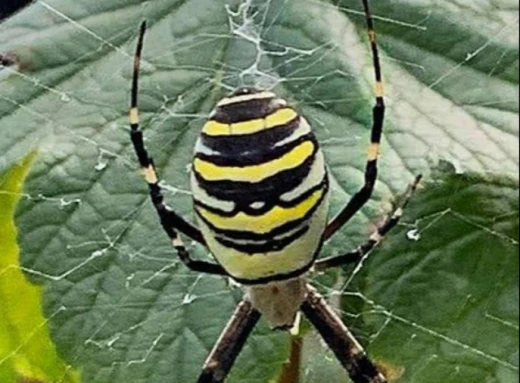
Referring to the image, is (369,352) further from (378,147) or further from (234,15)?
(234,15)

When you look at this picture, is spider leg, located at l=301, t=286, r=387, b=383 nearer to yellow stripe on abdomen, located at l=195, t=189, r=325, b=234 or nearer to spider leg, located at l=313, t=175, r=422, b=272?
spider leg, located at l=313, t=175, r=422, b=272

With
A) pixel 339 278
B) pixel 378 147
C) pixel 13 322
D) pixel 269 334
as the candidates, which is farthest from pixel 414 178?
pixel 13 322

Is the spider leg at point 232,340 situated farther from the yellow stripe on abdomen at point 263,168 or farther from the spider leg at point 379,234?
the yellow stripe on abdomen at point 263,168

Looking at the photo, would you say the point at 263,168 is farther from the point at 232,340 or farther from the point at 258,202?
the point at 232,340

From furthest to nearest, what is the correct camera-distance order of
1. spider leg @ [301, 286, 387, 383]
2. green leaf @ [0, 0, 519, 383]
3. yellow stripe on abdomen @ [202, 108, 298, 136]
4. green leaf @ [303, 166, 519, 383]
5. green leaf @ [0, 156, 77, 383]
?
spider leg @ [301, 286, 387, 383] → green leaf @ [0, 156, 77, 383] → green leaf @ [0, 0, 519, 383] → green leaf @ [303, 166, 519, 383] → yellow stripe on abdomen @ [202, 108, 298, 136]

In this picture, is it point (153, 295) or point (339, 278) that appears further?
point (153, 295)

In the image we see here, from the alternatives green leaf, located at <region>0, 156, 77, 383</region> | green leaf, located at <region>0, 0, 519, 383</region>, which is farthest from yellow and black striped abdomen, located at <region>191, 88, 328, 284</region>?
green leaf, located at <region>0, 156, 77, 383</region>

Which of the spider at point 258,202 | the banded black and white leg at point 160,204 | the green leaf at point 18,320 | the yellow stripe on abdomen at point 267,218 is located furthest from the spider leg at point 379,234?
the green leaf at point 18,320
